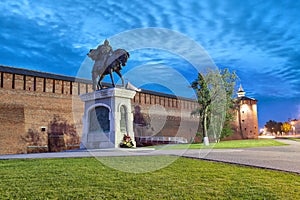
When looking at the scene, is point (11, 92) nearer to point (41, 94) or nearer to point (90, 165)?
point (41, 94)

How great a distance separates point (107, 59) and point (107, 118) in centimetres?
246

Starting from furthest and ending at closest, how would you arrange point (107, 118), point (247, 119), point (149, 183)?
point (247, 119) → point (107, 118) → point (149, 183)

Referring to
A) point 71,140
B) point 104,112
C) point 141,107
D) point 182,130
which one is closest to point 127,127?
point 104,112

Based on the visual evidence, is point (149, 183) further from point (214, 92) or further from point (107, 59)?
point (214, 92)

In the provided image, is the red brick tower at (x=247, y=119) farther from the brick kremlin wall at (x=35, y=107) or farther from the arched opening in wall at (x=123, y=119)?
the arched opening in wall at (x=123, y=119)

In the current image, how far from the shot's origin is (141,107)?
25781 mm

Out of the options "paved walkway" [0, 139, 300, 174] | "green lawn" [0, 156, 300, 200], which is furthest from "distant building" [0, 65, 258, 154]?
"green lawn" [0, 156, 300, 200]

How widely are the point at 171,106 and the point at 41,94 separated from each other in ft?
43.9

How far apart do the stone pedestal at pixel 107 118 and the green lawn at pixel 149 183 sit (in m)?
5.57

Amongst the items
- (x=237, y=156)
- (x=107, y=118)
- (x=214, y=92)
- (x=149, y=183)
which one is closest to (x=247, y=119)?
(x=214, y=92)

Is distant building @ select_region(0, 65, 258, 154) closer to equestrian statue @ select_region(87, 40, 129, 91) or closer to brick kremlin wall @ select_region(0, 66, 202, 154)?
brick kremlin wall @ select_region(0, 66, 202, 154)

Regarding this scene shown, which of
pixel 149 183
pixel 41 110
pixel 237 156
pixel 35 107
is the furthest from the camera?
pixel 41 110

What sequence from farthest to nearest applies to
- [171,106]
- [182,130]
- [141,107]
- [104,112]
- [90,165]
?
[182,130] < [171,106] < [141,107] < [104,112] < [90,165]

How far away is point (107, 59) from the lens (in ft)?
40.5
